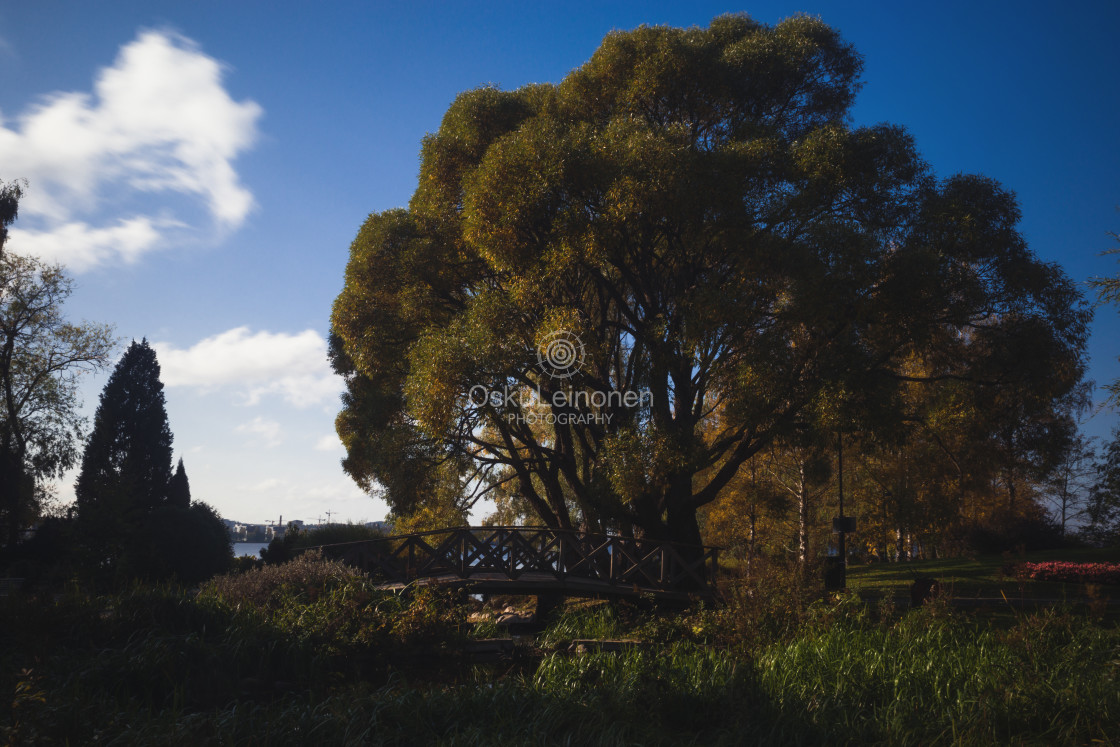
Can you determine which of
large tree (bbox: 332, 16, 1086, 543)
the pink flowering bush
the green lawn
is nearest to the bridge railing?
large tree (bbox: 332, 16, 1086, 543)

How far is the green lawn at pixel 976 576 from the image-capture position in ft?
45.8

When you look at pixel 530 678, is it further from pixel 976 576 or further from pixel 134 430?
pixel 134 430

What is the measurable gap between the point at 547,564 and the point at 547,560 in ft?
0.92

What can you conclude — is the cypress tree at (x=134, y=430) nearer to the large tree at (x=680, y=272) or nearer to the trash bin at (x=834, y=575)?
the large tree at (x=680, y=272)

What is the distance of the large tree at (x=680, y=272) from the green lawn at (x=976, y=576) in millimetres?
4355

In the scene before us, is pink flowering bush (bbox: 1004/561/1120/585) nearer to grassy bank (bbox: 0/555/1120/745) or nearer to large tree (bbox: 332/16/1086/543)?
large tree (bbox: 332/16/1086/543)

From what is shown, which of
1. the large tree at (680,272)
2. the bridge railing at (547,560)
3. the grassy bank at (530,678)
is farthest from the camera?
the bridge railing at (547,560)

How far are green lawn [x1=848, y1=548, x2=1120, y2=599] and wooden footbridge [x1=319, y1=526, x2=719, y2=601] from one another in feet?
15.4

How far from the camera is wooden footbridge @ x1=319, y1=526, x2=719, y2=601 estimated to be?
13.9 m

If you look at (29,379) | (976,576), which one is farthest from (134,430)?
(976,576)

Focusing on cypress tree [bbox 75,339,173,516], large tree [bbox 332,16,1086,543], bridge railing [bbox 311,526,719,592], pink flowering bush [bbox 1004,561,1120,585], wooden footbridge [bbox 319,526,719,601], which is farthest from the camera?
cypress tree [bbox 75,339,173,516]

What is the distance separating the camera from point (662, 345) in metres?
14.0

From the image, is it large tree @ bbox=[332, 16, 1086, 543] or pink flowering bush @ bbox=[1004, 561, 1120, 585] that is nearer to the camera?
large tree @ bbox=[332, 16, 1086, 543]

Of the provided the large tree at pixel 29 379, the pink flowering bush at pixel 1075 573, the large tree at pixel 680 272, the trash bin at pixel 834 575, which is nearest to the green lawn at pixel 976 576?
the pink flowering bush at pixel 1075 573
